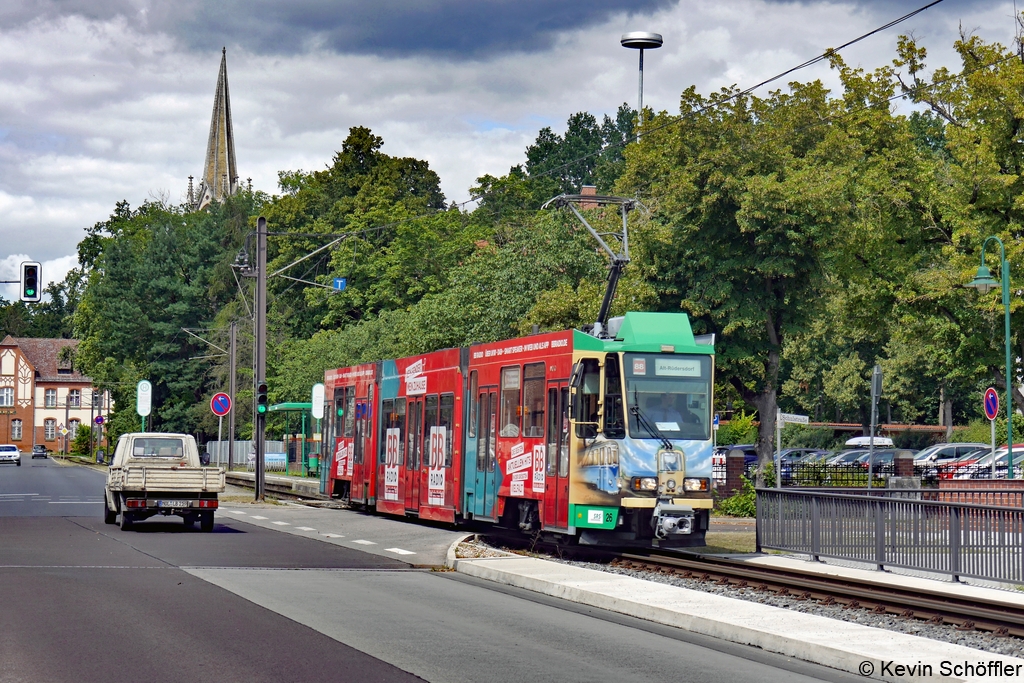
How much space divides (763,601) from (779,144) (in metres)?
30.5

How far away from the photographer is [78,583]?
15820mm

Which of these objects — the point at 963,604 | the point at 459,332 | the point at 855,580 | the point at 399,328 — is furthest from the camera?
the point at 399,328

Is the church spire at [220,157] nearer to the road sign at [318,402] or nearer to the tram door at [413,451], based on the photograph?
the road sign at [318,402]

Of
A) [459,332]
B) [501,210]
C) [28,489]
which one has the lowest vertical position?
[28,489]

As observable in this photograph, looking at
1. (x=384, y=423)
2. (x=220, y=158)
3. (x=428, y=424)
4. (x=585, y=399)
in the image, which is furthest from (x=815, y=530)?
(x=220, y=158)

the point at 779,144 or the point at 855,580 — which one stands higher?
the point at 779,144

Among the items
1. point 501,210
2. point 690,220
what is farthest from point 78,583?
point 501,210

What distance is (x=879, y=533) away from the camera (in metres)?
18.8

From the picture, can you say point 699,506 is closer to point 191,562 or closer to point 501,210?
point 191,562

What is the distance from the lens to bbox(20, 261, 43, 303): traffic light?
3766 cm

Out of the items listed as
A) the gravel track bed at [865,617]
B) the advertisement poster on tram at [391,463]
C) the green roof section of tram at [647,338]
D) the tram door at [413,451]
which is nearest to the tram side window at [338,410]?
the advertisement poster on tram at [391,463]

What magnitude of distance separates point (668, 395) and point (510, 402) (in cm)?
343

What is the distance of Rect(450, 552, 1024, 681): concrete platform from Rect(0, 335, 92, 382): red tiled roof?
145258 millimetres

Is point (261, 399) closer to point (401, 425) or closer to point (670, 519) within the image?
point (401, 425)
